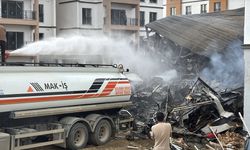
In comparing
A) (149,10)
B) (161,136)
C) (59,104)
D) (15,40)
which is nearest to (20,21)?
(15,40)

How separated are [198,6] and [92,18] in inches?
1078

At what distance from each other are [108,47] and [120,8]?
1989 centimetres

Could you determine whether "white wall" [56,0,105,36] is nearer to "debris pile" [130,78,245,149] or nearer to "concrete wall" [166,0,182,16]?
"debris pile" [130,78,245,149]

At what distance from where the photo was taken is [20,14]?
36.6 meters

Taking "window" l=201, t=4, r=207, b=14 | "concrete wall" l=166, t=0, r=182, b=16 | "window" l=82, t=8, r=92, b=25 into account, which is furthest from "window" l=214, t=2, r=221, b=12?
"window" l=82, t=8, r=92, b=25

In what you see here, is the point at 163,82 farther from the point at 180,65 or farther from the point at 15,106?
the point at 15,106

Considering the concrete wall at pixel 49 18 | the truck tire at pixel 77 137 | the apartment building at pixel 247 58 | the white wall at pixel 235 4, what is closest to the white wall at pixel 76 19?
the concrete wall at pixel 49 18

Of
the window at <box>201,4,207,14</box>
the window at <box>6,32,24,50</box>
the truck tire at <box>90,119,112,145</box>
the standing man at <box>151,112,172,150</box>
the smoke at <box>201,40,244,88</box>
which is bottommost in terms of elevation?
the truck tire at <box>90,119,112,145</box>

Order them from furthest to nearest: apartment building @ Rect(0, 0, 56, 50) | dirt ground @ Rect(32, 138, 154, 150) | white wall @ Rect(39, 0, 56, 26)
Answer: white wall @ Rect(39, 0, 56, 26) → apartment building @ Rect(0, 0, 56, 50) → dirt ground @ Rect(32, 138, 154, 150)

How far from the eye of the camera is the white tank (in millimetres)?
10875

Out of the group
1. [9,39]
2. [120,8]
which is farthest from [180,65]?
[120,8]

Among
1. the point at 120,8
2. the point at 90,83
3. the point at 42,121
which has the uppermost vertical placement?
the point at 120,8

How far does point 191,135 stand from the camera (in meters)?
13.8

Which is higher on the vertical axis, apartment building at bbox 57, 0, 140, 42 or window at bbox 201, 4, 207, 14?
window at bbox 201, 4, 207, 14
